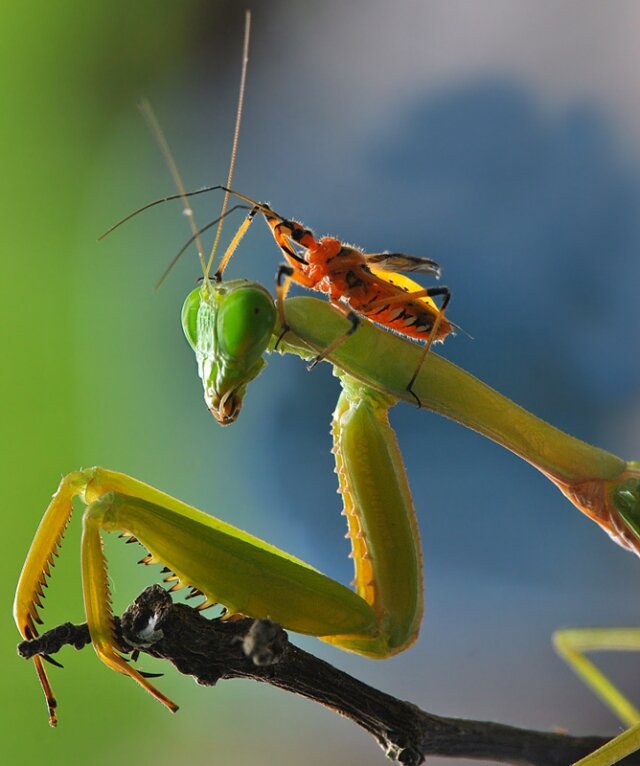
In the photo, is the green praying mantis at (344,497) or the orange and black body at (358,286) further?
the orange and black body at (358,286)

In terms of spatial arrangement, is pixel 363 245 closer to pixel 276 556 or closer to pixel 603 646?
pixel 603 646

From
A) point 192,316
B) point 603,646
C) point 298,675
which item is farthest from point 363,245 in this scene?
point 298,675

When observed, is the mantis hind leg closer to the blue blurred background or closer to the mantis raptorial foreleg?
the mantis raptorial foreleg

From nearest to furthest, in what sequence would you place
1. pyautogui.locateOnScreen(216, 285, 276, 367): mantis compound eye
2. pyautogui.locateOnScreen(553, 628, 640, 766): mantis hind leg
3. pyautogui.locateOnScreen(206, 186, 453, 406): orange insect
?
pyautogui.locateOnScreen(216, 285, 276, 367): mantis compound eye < pyautogui.locateOnScreen(206, 186, 453, 406): orange insect < pyautogui.locateOnScreen(553, 628, 640, 766): mantis hind leg

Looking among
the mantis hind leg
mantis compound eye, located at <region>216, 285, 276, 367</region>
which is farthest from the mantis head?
the mantis hind leg

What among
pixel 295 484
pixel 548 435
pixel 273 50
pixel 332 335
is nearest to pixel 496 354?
pixel 295 484

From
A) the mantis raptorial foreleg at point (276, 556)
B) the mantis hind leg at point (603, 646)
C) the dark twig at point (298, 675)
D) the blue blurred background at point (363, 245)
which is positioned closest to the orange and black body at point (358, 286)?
the mantis raptorial foreleg at point (276, 556)

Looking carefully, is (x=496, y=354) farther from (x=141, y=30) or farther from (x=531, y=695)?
(x=141, y=30)

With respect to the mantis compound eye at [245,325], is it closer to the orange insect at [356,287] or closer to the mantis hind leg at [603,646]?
the orange insect at [356,287]
